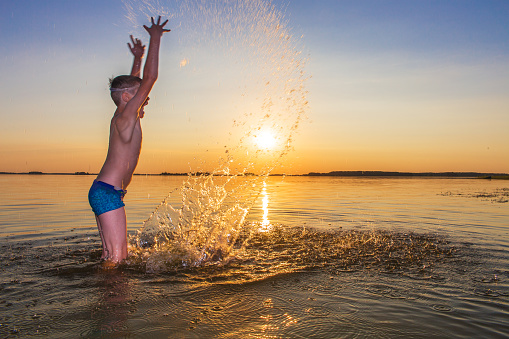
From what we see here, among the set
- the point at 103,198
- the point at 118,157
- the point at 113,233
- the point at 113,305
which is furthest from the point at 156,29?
the point at 113,305

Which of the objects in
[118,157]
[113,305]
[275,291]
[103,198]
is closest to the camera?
[113,305]

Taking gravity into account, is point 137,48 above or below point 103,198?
above

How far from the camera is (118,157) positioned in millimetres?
4883

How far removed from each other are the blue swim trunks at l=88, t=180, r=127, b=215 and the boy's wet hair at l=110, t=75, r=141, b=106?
45.8 inches

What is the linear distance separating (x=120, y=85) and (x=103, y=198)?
153 centimetres

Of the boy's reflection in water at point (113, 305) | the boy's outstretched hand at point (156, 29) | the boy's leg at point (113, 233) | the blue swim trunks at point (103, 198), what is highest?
the boy's outstretched hand at point (156, 29)

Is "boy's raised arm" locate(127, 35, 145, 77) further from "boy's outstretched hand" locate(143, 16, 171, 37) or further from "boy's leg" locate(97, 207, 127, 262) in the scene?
"boy's leg" locate(97, 207, 127, 262)

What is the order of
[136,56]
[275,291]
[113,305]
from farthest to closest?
[136,56], [275,291], [113,305]

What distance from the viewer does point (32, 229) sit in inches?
387

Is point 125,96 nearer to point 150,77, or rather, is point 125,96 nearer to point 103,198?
point 150,77

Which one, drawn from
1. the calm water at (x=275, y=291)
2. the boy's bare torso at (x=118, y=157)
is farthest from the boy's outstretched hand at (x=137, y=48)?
the calm water at (x=275, y=291)

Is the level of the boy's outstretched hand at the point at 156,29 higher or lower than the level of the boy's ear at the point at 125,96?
higher

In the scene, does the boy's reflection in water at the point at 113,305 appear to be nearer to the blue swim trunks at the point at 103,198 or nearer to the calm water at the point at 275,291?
the calm water at the point at 275,291

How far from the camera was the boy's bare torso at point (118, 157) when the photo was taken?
4.86m
